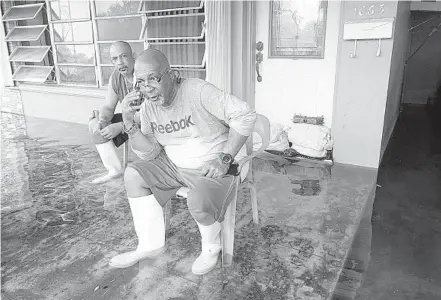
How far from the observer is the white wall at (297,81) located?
3.78 metres

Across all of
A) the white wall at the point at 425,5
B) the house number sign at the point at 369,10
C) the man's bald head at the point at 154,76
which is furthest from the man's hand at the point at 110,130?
the white wall at the point at 425,5

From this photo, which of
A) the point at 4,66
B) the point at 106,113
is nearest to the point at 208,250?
the point at 106,113

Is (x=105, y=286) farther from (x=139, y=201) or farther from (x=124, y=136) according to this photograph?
(x=124, y=136)

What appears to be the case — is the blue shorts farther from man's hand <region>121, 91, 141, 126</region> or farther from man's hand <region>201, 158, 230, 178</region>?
man's hand <region>121, 91, 141, 126</region>

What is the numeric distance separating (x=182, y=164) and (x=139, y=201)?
0.32 m

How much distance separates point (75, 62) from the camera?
5.79m

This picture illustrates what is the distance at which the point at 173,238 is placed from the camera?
2336 millimetres

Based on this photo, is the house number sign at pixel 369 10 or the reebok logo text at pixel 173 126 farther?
the house number sign at pixel 369 10

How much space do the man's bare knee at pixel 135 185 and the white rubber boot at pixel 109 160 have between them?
1.52 meters

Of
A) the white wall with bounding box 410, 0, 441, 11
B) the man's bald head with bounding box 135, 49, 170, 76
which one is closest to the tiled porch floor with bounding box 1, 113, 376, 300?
the man's bald head with bounding box 135, 49, 170, 76

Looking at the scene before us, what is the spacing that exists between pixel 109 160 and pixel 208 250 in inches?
72.2

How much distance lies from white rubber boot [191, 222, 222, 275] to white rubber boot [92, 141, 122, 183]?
1.76m

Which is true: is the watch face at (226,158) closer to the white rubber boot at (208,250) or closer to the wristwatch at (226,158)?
the wristwatch at (226,158)

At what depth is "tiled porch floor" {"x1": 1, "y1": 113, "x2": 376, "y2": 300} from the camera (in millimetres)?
1843
